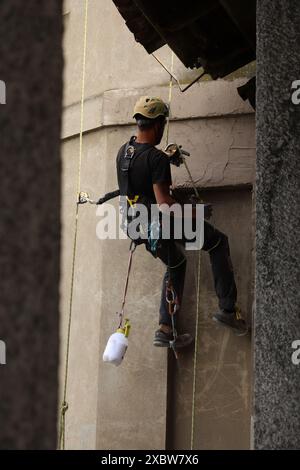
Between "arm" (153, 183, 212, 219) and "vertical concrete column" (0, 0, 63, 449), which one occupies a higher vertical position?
"arm" (153, 183, 212, 219)

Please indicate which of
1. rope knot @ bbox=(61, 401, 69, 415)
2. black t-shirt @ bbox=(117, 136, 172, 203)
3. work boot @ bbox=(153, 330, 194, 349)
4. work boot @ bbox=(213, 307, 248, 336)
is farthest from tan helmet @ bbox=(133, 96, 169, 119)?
rope knot @ bbox=(61, 401, 69, 415)

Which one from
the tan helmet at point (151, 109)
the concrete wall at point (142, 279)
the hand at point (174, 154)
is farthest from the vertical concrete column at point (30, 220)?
the concrete wall at point (142, 279)

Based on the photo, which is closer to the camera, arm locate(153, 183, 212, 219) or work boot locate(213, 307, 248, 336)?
arm locate(153, 183, 212, 219)

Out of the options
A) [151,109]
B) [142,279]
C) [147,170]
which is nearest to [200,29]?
[151,109]

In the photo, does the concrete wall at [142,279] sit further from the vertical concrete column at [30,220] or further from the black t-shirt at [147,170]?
the vertical concrete column at [30,220]

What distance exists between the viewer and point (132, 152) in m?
7.21

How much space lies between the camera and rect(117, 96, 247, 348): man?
23.3ft

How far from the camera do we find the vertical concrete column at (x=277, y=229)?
183 inches

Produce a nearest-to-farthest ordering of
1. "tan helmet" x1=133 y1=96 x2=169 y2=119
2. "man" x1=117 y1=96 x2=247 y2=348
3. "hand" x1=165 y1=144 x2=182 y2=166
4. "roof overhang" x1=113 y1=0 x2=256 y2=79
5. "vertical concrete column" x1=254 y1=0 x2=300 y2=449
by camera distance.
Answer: "vertical concrete column" x1=254 y1=0 x2=300 y2=449 < "roof overhang" x1=113 y1=0 x2=256 y2=79 < "man" x1=117 y1=96 x2=247 y2=348 < "tan helmet" x1=133 y1=96 x2=169 y2=119 < "hand" x1=165 y1=144 x2=182 y2=166

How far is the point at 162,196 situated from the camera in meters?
7.04

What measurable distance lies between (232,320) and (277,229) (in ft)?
8.49

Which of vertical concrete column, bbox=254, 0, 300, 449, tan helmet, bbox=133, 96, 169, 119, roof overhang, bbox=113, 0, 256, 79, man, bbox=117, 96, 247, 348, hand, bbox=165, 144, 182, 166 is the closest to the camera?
vertical concrete column, bbox=254, 0, 300, 449

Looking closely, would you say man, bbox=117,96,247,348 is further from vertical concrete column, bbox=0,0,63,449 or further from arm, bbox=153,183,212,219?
vertical concrete column, bbox=0,0,63,449

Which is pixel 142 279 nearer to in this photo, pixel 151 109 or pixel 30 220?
pixel 151 109
